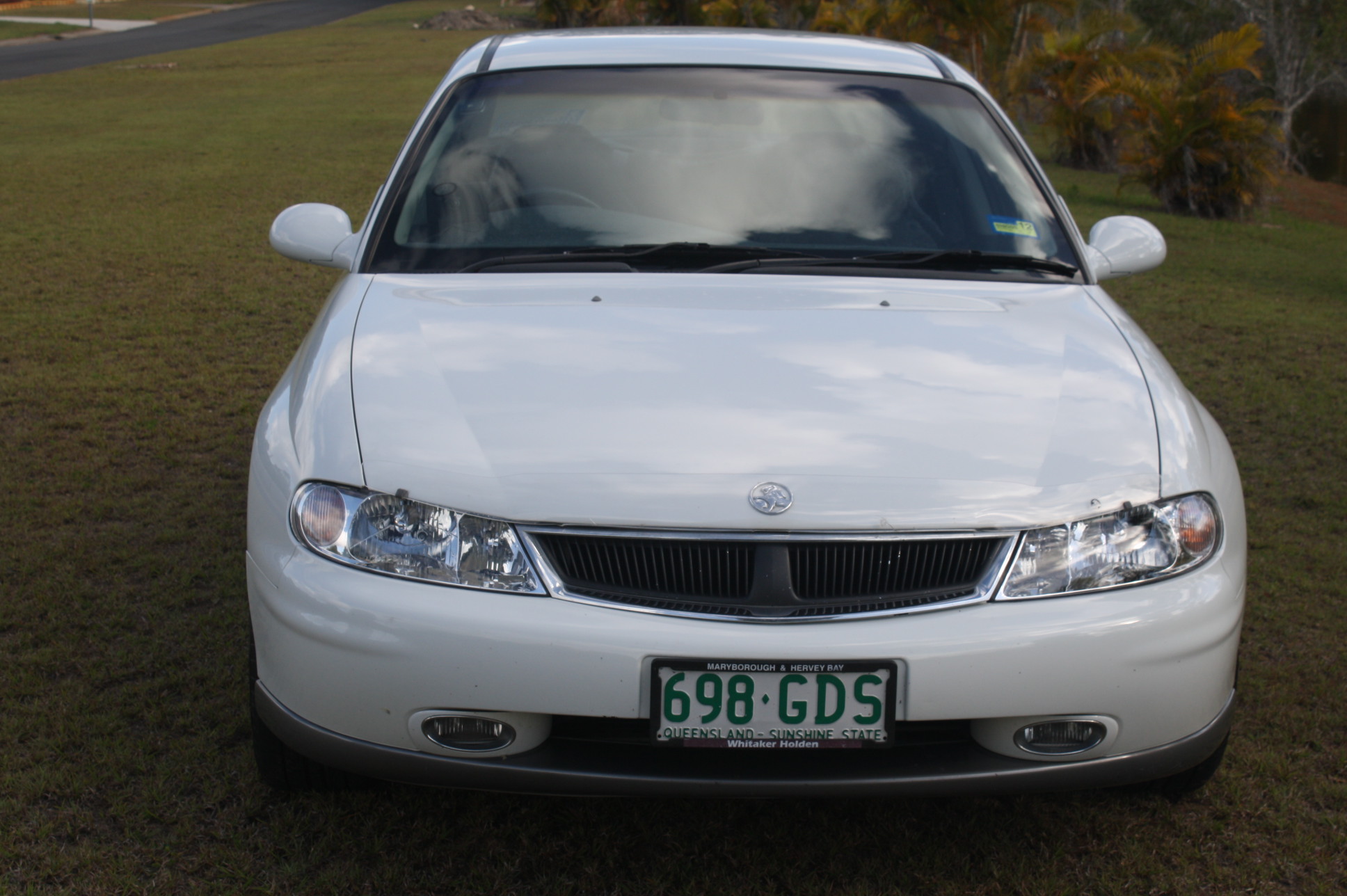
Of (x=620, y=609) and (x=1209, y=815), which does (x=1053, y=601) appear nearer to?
(x=620, y=609)

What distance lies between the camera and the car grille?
1.87 meters

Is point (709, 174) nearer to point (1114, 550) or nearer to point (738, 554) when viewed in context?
point (738, 554)

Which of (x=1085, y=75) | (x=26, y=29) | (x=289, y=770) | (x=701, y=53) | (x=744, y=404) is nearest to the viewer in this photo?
(x=744, y=404)

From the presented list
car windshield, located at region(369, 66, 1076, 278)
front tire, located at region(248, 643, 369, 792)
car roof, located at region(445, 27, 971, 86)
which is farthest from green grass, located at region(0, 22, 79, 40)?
front tire, located at region(248, 643, 369, 792)

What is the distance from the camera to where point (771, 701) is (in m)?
1.83

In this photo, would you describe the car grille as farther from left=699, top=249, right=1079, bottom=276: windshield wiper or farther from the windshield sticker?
the windshield sticker

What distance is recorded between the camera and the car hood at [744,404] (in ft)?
6.23

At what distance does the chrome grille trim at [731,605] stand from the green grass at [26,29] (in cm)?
3720

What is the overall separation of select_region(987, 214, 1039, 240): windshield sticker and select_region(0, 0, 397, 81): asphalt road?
78.0 feet

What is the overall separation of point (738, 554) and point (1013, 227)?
1.41 metres

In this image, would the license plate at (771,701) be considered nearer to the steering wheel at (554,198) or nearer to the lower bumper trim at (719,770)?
the lower bumper trim at (719,770)

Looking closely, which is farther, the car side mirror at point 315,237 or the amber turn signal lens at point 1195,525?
the car side mirror at point 315,237

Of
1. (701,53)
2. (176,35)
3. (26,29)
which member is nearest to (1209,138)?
(701,53)

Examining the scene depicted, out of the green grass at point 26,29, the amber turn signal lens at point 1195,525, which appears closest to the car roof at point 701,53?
the amber turn signal lens at point 1195,525
